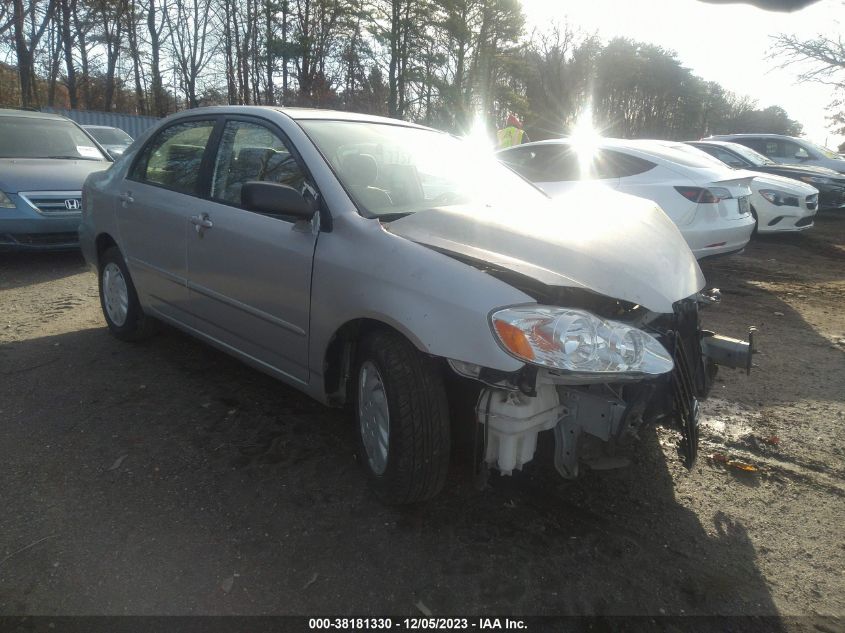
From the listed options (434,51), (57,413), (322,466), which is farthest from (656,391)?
(434,51)

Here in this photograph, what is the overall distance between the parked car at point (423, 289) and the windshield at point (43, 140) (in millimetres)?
4950

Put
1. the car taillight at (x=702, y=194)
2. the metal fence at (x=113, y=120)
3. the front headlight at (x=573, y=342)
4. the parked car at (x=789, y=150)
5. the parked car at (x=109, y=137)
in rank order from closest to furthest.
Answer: the front headlight at (x=573, y=342), the car taillight at (x=702, y=194), the parked car at (x=789, y=150), the parked car at (x=109, y=137), the metal fence at (x=113, y=120)

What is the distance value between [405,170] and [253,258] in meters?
0.94

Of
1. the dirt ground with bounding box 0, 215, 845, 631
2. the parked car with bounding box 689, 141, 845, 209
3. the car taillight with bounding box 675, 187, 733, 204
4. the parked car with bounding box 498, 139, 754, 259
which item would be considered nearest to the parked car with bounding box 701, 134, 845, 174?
the parked car with bounding box 689, 141, 845, 209

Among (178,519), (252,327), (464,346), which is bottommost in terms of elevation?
(178,519)

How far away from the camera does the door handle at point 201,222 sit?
3.51 metres

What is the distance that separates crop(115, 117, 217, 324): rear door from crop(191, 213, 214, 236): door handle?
98mm

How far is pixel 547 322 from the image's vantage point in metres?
2.20

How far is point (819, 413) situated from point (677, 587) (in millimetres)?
2057

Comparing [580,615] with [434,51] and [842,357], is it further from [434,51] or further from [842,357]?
[434,51]

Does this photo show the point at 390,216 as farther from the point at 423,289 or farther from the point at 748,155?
the point at 748,155

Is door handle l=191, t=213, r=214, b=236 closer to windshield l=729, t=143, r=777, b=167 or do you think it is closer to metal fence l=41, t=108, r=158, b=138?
windshield l=729, t=143, r=777, b=167

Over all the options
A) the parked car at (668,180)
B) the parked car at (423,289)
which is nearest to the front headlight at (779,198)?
the parked car at (668,180)

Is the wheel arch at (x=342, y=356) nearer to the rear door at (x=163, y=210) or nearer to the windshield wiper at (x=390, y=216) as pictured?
the windshield wiper at (x=390, y=216)
